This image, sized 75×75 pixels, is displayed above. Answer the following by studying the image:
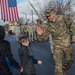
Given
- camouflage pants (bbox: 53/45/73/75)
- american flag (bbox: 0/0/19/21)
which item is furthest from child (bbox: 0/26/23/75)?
american flag (bbox: 0/0/19/21)

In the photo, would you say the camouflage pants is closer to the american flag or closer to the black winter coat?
the black winter coat

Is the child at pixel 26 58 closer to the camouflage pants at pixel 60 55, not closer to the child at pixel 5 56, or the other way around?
the child at pixel 5 56

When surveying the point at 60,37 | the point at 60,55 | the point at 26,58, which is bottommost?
the point at 60,55

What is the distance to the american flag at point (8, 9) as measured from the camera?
47.0 ft

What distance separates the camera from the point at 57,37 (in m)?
9.12

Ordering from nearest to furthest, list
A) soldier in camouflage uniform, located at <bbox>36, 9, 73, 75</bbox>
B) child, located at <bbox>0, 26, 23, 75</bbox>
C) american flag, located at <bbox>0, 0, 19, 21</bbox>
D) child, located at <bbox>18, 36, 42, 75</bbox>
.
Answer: child, located at <bbox>0, 26, 23, 75</bbox>
child, located at <bbox>18, 36, 42, 75</bbox>
soldier in camouflage uniform, located at <bbox>36, 9, 73, 75</bbox>
american flag, located at <bbox>0, 0, 19, 21</bbox>

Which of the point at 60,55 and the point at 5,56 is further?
the point at 60,55

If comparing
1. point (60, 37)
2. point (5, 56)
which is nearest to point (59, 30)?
point (60, 37)

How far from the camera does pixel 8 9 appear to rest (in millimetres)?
15195

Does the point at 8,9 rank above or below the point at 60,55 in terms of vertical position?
above

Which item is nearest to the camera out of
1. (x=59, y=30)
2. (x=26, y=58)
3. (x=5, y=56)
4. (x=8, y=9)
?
(x=5, y=56)

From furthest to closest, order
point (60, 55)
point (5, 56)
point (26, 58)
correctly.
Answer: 1. point (60, 55)
2. point (26, 58)
3. point (5, 56)

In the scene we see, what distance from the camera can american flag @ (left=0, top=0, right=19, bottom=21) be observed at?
564 inches

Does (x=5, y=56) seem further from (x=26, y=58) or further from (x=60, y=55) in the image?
(x=60, y=55)
